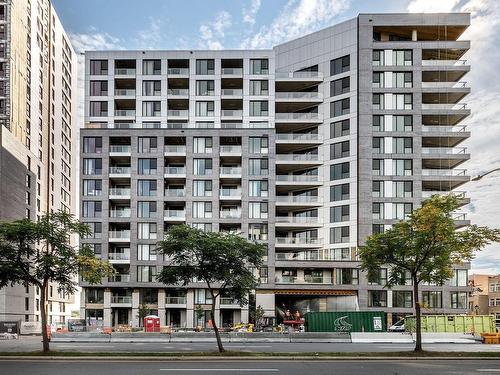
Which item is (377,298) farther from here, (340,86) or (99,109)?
(99,109)

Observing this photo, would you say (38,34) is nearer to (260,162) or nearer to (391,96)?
(260,162)

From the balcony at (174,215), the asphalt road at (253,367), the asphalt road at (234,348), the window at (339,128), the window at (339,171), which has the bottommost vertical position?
the asphalt road at (234,348)

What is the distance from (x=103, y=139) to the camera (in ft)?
230

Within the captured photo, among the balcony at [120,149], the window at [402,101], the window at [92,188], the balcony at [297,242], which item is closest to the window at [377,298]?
the balcony at [297,242]

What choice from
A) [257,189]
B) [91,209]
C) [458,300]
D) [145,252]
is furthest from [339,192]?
[91,209]

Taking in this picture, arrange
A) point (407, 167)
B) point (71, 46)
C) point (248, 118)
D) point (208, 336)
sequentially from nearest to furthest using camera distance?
point (208, 336) < point (407, 167) < point (248, 118) < point (71, 46)

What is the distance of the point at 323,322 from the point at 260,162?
28.0 m

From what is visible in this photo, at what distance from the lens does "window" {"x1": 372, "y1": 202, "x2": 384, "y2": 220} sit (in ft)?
219

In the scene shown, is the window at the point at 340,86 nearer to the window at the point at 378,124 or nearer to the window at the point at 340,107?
the window at the point at 340,107

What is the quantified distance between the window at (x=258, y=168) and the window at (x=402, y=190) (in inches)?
679

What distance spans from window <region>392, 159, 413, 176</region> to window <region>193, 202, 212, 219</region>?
2522 centimetres

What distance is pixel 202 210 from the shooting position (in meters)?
68.6

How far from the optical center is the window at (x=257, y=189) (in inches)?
2717

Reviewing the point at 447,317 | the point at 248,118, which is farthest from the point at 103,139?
the point at 447,317
